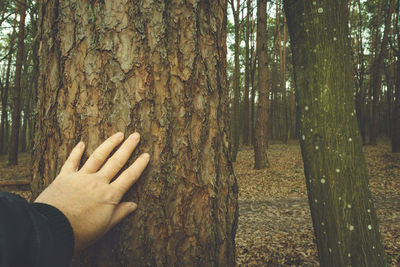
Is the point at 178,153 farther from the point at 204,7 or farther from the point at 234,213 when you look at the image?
the point at 204,7

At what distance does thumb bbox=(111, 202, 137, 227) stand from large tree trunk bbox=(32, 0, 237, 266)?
0.04 meters

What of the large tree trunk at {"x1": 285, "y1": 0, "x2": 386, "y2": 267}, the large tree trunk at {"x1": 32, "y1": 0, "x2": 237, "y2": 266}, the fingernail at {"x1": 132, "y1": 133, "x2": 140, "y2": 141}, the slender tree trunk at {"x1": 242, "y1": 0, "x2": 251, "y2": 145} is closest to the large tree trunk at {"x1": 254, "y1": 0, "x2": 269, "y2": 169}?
the slender tree trunk at {"x1": 242, "y1": 0, "x2": 251, "y2": 145}

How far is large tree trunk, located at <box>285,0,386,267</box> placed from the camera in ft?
6.13

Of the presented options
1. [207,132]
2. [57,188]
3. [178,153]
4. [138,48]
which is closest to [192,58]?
[138,48]

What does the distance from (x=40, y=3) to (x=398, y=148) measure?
50.4 ft

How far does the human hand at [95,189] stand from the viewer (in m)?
0.94

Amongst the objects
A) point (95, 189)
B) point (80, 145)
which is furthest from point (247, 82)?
point (95, 189)

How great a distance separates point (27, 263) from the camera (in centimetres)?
69

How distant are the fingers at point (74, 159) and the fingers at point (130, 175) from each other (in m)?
0.22

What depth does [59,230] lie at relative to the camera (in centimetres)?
83

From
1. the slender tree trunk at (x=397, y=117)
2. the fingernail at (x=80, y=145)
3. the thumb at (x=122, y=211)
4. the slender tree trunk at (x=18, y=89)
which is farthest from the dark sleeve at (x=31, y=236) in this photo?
the slender tree trunk at (x=18, y=89)

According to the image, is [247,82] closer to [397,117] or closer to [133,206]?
[397,117]

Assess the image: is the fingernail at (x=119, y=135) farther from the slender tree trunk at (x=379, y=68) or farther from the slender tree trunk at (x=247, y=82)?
the slender tree trunk at (x=379, y=68)

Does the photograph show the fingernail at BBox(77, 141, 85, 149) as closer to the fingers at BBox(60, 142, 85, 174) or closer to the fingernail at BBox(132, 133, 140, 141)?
the fingers at BBox(60, 142, 85, 174)
